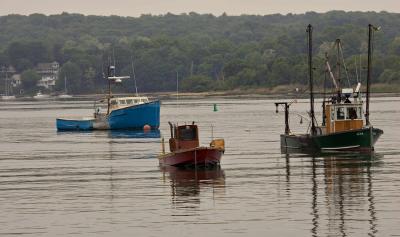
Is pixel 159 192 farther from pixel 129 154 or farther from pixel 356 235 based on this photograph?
pixel 129 154

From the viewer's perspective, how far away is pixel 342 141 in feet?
243

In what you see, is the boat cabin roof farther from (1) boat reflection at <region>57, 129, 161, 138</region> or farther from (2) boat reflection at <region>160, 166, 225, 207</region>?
(2) boat reflection at <region>160, 166, 225, 207</region>

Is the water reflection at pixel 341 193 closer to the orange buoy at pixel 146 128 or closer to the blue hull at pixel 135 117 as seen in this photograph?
the orange buoy at pixel 146 128

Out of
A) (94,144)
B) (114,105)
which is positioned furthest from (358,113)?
(114,105)

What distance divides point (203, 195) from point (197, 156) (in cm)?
1213

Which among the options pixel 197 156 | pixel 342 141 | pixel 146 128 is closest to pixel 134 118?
pixel 146 128

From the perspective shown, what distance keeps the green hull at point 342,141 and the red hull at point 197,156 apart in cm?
1198

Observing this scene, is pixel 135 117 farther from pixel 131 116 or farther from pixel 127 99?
pixel 127 99

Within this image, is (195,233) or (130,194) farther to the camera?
(130,194)

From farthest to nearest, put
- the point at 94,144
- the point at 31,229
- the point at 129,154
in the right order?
the point at 94,144 → the point at 129,154 → the point at 31,229

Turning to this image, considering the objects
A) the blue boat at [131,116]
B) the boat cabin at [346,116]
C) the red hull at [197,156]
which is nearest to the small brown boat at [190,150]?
the red hull at [197,156]

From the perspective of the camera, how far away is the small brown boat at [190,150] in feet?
209

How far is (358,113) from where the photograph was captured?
74688 millimetres

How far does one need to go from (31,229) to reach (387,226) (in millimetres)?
12037
